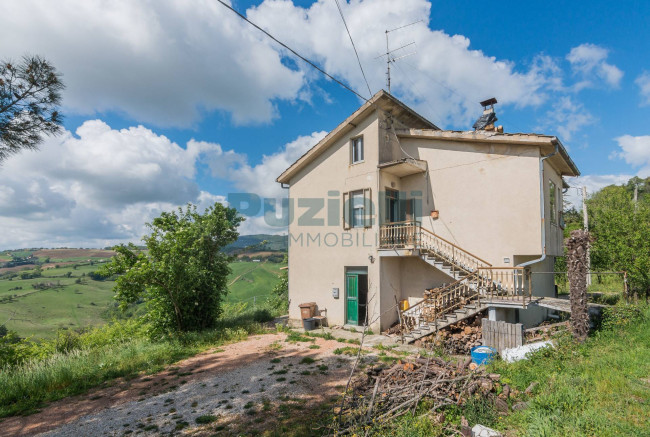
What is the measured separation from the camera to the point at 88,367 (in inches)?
370

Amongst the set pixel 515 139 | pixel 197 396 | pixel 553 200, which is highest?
pixel 515 139

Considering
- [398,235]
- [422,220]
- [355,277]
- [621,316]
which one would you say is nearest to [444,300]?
[398,235]

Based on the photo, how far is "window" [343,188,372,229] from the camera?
1247 cm

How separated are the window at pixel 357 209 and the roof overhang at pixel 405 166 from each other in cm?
120

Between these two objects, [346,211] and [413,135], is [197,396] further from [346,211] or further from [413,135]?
[413,135]

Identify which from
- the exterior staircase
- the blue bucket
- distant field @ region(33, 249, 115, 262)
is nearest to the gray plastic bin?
the exterior staircase

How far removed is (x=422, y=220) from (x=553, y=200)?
16.8 ft

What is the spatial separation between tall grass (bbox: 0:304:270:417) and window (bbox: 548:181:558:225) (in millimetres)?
12775

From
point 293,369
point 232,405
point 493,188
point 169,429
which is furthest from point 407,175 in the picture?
point 169,429

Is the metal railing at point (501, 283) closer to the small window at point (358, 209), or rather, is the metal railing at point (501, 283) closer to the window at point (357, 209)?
the window at point (357, 209)

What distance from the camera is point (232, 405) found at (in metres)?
6.30

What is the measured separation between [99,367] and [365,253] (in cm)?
989

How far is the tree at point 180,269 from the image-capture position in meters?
11.5

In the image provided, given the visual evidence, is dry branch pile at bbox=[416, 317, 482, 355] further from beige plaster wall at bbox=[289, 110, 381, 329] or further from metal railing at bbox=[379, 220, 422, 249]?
metal railing at bbox=[379, 220, 422, 249]
